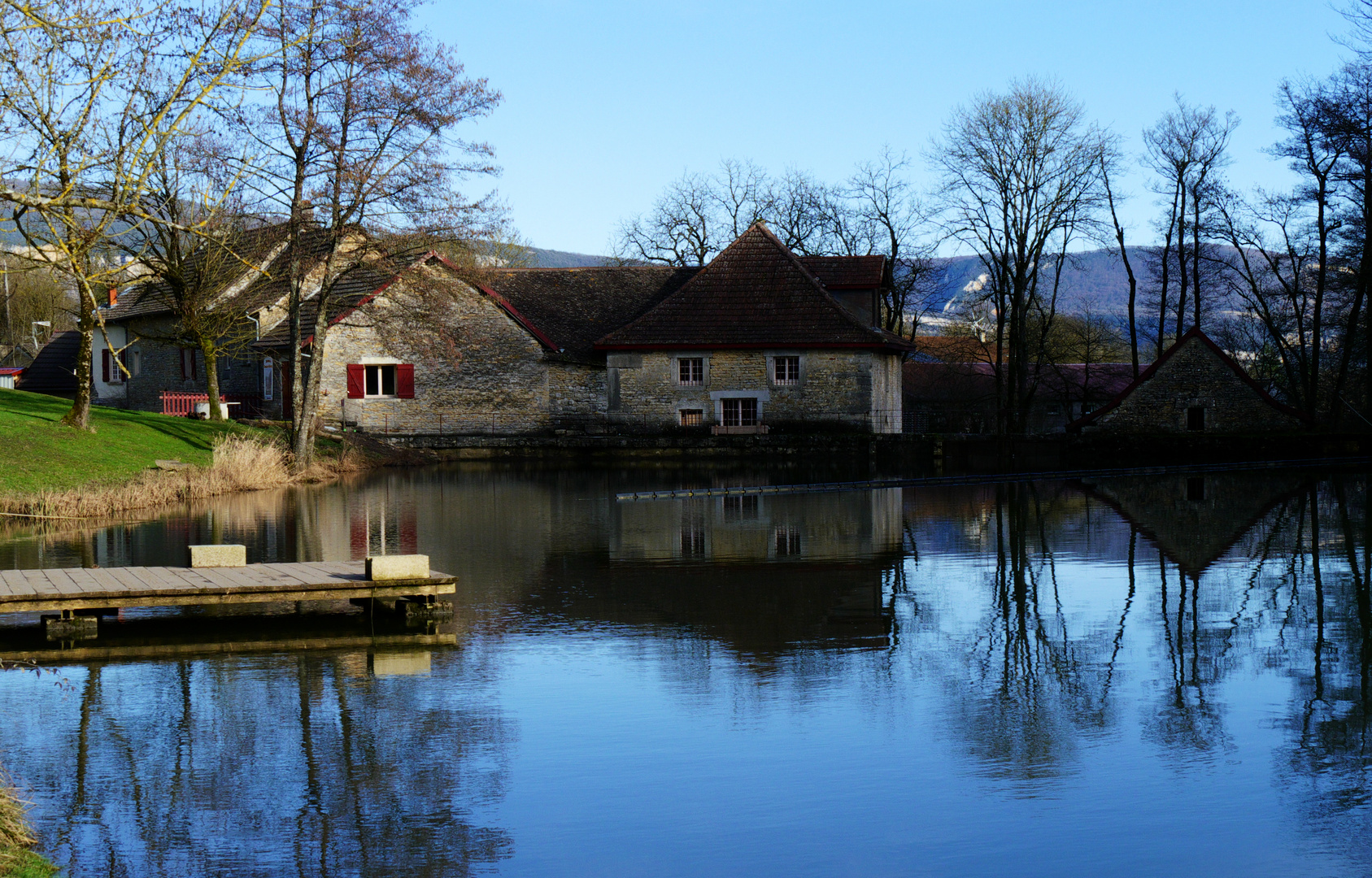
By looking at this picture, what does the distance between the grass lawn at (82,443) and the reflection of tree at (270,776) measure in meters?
14.3

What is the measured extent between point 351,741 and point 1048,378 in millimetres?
58307

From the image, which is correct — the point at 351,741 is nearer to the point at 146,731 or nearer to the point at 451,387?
the point at 146,731

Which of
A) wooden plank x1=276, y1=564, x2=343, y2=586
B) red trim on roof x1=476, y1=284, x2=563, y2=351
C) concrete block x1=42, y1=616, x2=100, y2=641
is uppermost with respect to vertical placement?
red trim on roof x1=476, y1=284, x2=563, y2=351

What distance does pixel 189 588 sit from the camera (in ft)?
38.7

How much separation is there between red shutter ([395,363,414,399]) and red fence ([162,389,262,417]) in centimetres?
431

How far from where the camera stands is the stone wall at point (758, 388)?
40562 mm

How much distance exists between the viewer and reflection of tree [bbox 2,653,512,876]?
21.6 ft

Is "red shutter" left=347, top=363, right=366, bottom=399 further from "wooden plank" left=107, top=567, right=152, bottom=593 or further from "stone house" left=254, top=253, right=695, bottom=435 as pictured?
"wooden plank" left=107, top=567, right=152, bottom=593

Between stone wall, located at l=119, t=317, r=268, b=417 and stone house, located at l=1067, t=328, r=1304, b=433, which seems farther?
stone wall, located at l=119, t=317, r=268, b=417

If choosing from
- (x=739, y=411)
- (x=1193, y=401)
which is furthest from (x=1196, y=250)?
(x=739, y=411)

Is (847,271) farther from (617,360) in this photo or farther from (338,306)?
(338,306)

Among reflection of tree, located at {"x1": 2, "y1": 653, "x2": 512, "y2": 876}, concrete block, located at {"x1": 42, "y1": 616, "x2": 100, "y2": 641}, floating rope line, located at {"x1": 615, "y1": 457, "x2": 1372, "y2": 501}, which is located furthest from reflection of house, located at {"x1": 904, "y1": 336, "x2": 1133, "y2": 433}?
reflection of tree, located at {"x1": 2, "y1": 653, "x2": 512, "y2": 876}

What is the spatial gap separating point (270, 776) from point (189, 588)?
4514mm

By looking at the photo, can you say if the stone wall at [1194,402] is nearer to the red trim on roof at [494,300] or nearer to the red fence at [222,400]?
the red trim on roof at [494,300]
